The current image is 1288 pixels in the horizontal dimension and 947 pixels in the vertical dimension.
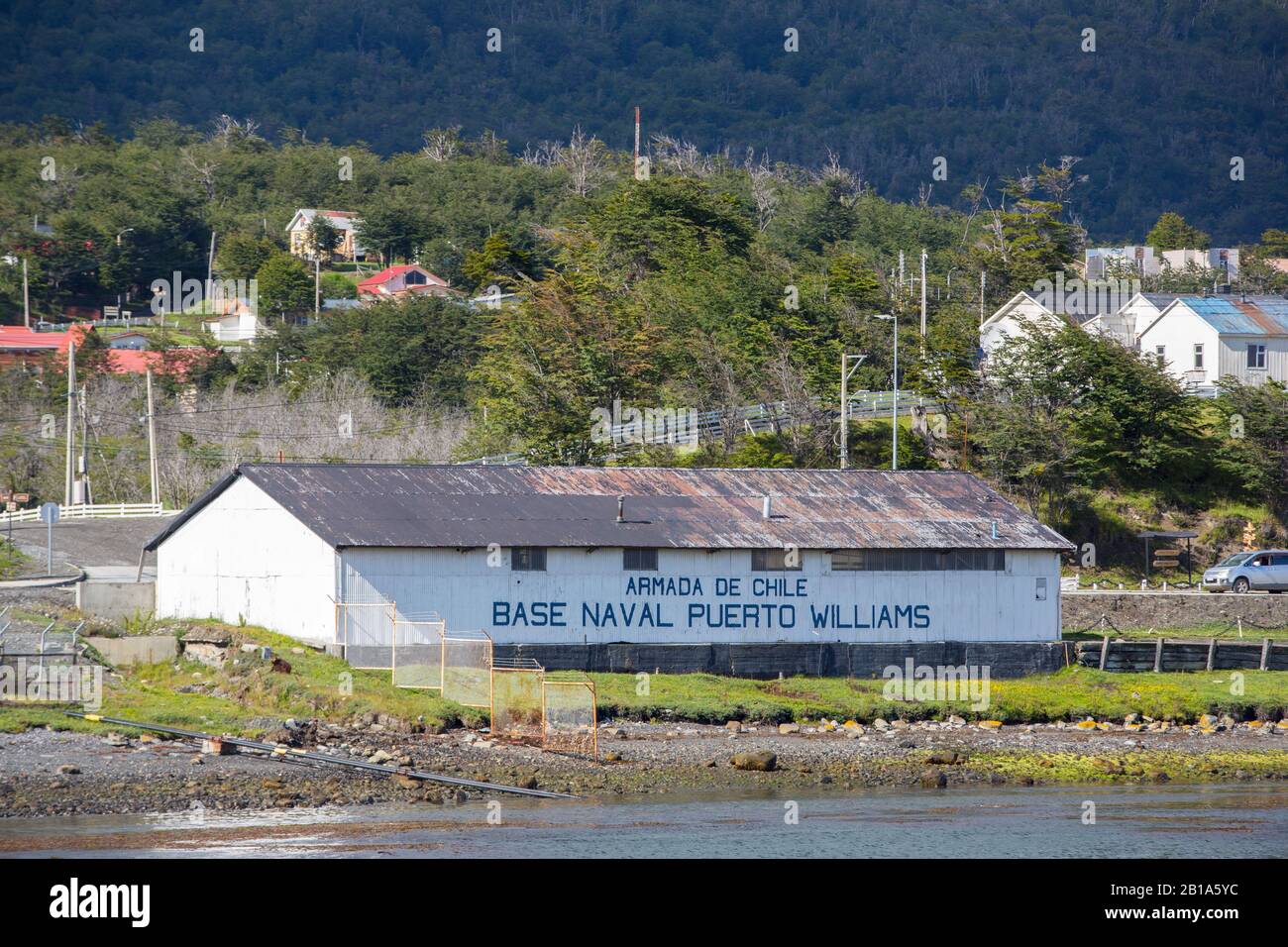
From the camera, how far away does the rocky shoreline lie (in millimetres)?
30394

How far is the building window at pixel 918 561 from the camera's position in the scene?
46.8 m

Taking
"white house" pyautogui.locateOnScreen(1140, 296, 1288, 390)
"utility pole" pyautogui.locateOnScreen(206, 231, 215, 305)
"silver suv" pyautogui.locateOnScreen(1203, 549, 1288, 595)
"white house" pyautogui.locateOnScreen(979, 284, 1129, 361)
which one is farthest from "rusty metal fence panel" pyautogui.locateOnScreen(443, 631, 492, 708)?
"utility pole" pyautogui.locateOnScreen(206, 231, 215, 305)

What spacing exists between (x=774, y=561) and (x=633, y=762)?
12035 millimetres

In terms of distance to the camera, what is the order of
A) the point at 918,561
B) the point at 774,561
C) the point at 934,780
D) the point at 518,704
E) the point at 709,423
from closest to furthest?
the point at 934,780
the point at 518,704
the point at 774,561
the point at 918,561
the point at 709,423

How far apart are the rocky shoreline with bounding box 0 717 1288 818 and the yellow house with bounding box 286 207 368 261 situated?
113087mm

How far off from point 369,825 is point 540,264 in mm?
88043

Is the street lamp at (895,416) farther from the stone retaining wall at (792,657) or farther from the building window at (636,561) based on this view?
the building window at (636,561)

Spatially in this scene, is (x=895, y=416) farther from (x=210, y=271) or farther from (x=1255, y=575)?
(x=210, y=271)

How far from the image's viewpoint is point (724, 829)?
30.1 meters

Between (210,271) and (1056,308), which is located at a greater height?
(210,271)

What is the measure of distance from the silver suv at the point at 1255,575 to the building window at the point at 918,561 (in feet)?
48.8

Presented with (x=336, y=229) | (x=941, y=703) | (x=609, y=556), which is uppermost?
(x=336, y=229)

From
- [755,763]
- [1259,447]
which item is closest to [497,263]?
[1259,447]

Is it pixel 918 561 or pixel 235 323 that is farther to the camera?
pixel 235 323
